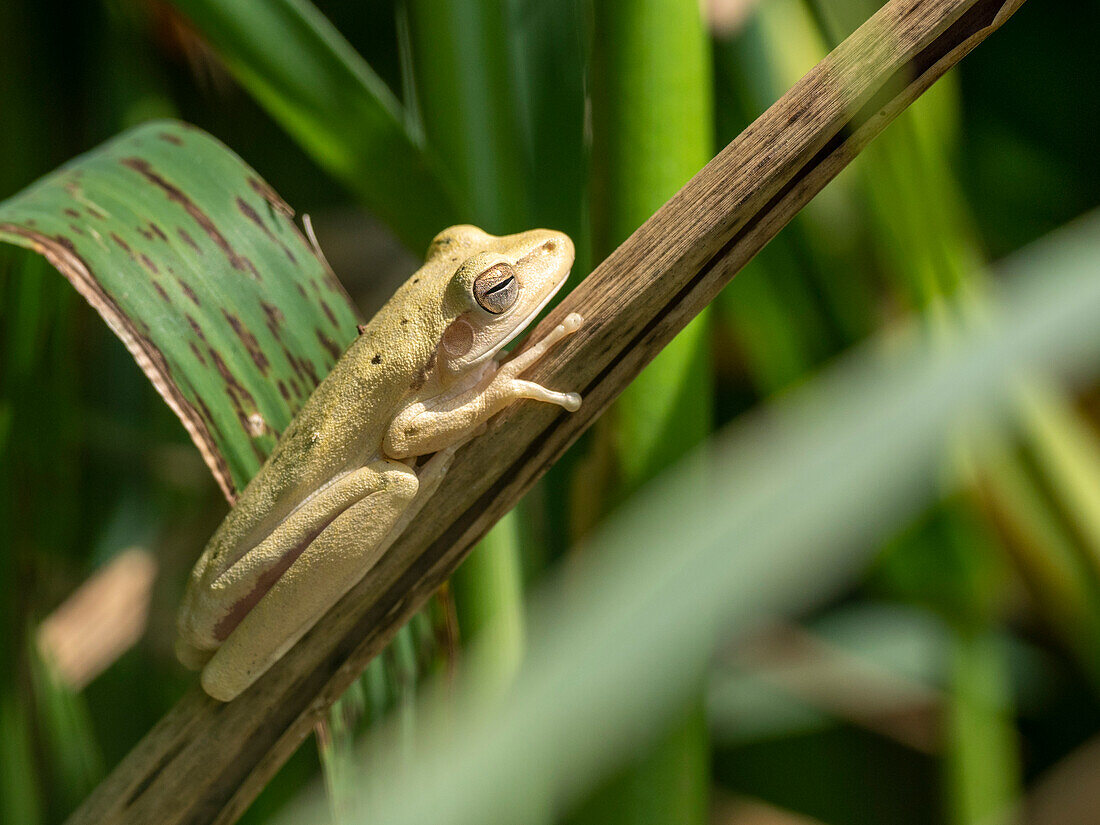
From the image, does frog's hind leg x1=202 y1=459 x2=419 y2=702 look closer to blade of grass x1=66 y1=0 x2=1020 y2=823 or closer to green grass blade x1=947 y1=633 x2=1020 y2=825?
blade of grass x1=66 y1=0 x2=1020 y2=823

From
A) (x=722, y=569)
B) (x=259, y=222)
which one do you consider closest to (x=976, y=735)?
(x=722, y=569)

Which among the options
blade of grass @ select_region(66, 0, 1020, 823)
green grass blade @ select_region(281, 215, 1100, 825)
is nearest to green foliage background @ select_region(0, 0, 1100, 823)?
blade of grass @ select_region(66, 0, 1020, 823)

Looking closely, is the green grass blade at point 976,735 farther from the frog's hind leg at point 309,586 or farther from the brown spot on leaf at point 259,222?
the brown spot on leaf at point 259,222

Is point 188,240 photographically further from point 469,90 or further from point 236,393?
point 469,90

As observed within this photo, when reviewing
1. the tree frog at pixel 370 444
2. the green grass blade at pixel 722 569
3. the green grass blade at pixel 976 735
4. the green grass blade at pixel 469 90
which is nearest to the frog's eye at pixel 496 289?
the tree frog at pixel 370 444

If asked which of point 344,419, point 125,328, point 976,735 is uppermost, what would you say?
point 976,735

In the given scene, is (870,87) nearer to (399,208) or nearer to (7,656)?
(399,208)
